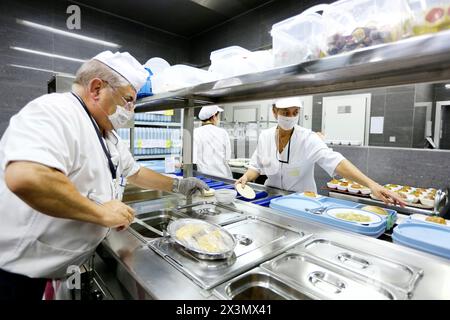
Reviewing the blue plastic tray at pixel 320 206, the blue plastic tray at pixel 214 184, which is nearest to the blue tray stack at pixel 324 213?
the blue plastic tray at pixel 320 206

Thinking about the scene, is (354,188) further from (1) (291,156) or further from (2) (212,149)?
(2) (212,149)

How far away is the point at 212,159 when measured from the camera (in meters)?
3.54

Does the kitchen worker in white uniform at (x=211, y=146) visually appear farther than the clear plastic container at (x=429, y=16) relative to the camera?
Yes

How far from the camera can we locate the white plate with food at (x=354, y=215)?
124 centimetres

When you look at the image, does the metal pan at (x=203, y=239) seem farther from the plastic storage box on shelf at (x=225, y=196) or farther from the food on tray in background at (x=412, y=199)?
the food on tray in background at (x=412, y=199)

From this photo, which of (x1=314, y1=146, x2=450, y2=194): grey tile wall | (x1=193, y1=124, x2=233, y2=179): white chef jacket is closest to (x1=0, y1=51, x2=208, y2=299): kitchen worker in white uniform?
(x1=193, y1=124, x2=233, y2=179): white chef jacket

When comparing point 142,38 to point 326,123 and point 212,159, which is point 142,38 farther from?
point 326,123

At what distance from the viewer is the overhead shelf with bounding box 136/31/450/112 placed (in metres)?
0.58

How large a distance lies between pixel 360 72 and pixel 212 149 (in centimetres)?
267

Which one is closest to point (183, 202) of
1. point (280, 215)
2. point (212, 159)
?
point (280, 215)

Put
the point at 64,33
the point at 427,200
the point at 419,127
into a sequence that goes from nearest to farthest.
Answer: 1. the point at 427,200
2. the point at 64,33
3. the point at 419,127

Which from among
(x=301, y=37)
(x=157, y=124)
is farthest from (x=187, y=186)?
(x=157, y=124)

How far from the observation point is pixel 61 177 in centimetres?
82

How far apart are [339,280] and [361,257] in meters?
0.18
